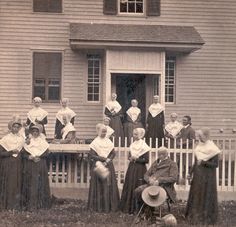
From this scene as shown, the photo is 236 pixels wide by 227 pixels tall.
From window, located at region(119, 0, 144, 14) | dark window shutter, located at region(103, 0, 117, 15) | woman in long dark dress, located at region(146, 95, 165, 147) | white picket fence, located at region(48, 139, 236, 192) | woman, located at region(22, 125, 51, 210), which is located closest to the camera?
woman, located at region(22, 125, 51, 210)

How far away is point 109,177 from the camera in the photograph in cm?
1259

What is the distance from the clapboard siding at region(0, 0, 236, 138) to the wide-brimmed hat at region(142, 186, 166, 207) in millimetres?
10165

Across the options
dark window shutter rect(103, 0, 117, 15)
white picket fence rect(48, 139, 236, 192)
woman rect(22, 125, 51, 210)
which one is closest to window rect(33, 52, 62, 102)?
dark window shutter rect(103, 0, 117, 15)

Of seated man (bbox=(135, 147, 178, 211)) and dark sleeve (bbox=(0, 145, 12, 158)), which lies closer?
seated man (bbox=(135, 147, 178, 211))

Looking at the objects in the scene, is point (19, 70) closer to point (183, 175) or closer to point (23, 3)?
→ point (23, 3)

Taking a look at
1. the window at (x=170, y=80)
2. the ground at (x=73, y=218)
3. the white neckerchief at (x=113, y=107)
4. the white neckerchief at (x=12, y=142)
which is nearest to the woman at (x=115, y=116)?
the white neckerchief at (x=113, y=107)

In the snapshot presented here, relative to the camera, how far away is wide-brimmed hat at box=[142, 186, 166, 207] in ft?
36.7

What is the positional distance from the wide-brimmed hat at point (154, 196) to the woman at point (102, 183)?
4.71 feet

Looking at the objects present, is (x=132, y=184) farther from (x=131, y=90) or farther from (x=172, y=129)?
(x=131, y=90)

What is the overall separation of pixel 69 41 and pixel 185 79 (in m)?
4.29

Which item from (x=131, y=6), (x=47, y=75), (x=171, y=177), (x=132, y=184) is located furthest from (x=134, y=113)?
(x=171, y=177)

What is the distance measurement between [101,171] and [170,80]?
33.0 feet

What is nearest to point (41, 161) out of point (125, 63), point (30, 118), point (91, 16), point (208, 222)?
point (208, 222)

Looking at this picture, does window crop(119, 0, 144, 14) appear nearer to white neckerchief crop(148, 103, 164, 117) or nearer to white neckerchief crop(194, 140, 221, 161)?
white neckerchief crop(148, 103, 164, 117)
